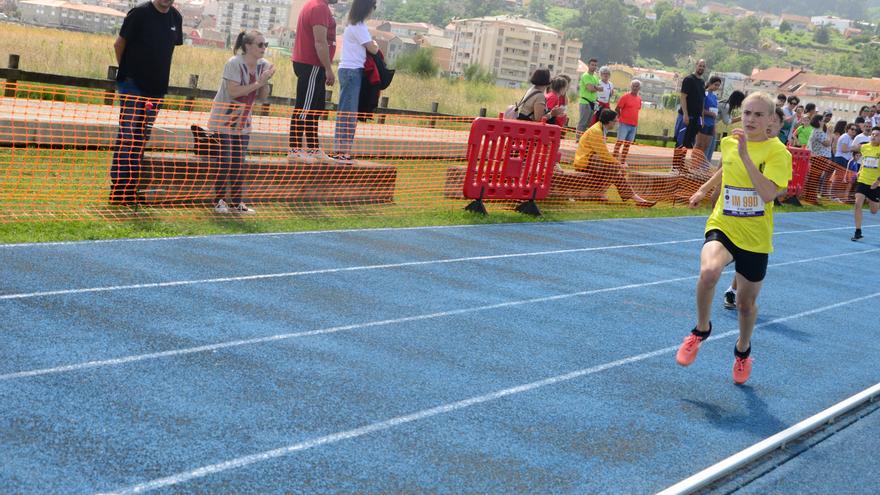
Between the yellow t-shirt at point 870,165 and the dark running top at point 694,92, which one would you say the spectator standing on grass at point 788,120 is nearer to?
the dark running top at point 694,92

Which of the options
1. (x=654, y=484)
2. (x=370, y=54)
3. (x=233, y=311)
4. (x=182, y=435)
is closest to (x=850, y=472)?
(x=654, y=484)

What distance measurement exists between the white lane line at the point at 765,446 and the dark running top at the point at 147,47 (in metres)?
6.95

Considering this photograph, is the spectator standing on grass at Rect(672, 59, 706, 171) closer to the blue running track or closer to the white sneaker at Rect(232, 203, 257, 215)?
the blue running track

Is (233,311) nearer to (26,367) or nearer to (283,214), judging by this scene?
(26,367)

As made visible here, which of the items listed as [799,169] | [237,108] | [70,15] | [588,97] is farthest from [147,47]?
[70,15]

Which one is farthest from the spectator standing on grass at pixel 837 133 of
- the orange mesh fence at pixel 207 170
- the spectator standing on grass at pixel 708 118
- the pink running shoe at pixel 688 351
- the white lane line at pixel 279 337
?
the pink running shoe at pixel 688 351

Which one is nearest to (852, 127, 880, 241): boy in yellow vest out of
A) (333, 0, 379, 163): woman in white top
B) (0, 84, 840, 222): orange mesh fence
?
(0, 84, 840, 222): orange mesh fence

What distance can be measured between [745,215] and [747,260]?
0.98ft

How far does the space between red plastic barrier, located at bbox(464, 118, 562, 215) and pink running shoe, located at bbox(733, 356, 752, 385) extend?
21.8ft

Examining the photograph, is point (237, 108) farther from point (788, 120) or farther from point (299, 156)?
point (788, 120)

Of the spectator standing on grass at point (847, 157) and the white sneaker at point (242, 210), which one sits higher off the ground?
the spectator standing on grass at point (847, 157)

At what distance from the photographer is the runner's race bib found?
703 centimetres

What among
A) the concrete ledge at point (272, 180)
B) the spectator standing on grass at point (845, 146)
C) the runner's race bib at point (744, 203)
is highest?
the spectator standing on grass at point (845, 146)

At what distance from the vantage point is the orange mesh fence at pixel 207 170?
10.6 m
